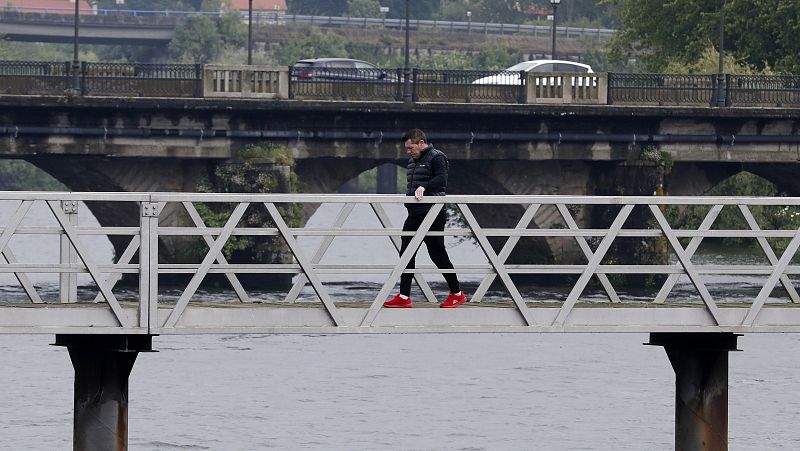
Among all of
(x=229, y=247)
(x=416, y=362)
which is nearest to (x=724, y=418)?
(x=416, y=362)

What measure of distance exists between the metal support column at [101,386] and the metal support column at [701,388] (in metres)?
5.64

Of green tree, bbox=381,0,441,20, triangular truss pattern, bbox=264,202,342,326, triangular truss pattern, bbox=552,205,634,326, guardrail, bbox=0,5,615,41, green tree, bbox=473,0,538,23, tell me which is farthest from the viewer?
green tree, bbox=473,0,538,23

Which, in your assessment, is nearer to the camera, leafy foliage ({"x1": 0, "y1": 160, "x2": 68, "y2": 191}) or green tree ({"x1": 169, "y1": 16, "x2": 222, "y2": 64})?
leafy foliage ({"x1": 0, "y1": 160, "x2": 68, "y2": 191})

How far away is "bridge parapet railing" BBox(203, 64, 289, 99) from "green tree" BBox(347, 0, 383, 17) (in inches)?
4794

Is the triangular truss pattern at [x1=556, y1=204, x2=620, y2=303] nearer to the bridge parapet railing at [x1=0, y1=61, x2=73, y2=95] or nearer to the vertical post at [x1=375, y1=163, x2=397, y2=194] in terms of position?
the bridge parapet railing at [x1=0, y1=61, x2=73, y2=95]

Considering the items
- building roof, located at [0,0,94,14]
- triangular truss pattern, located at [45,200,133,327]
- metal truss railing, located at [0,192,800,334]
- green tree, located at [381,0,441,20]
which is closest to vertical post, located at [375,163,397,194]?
green tree, located at [381,0,441,20]

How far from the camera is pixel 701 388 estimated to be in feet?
69.1

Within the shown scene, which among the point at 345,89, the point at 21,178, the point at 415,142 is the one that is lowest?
the point at 21,178

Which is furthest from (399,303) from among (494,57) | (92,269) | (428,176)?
(494,57)

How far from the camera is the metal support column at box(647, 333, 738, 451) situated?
20.9 meters

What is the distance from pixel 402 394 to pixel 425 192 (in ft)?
48.3

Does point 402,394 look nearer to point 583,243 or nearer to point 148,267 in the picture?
point 583,243

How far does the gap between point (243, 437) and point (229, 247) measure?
1949 centimetres

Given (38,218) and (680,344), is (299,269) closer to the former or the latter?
(680,344)
